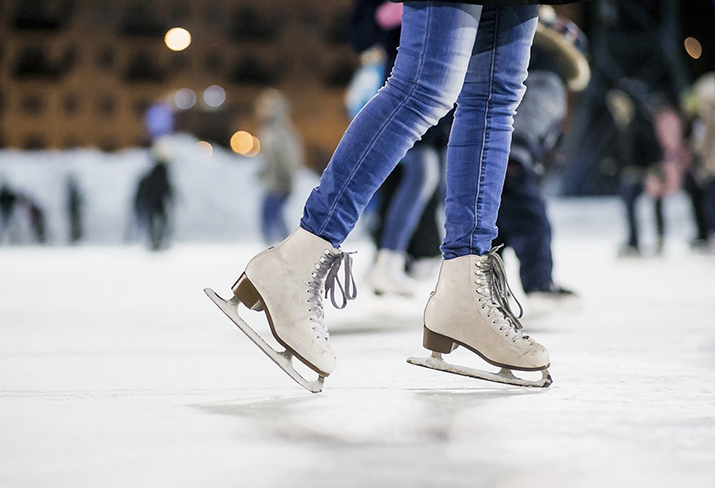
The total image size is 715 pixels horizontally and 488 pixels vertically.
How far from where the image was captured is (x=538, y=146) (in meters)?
3.35

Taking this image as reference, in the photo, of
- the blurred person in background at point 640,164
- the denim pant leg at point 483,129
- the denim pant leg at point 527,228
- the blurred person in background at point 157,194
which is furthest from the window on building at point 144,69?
the denim pant leg at point 483,129

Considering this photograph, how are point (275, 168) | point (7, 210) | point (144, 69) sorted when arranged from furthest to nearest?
1. point (144, 69)
2. point (7, 210)
3. point (275, 168)

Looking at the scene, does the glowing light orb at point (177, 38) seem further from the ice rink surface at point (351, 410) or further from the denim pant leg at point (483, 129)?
the denim pant leg at point (483, 129)

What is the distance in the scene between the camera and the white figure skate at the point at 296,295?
164 cm

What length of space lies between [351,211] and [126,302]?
2.35 meters

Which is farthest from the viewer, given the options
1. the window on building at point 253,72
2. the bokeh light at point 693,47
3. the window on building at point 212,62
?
the window on building at point 212,62

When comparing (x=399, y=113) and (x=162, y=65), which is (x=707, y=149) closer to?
(x=399, y=113)

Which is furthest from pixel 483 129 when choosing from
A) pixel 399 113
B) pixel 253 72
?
pixel 253 72

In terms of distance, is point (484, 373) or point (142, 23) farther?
point (142, 23)

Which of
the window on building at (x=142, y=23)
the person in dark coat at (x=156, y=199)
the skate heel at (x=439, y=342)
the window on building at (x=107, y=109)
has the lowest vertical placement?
the person in dark coat at (x=156, y=199)

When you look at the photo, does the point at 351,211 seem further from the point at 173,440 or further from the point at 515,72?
the point at 173,440

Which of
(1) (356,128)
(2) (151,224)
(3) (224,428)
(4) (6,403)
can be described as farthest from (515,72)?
(2) (151,224)

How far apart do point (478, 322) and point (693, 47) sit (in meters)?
15.8

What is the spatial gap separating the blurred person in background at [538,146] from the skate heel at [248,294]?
1.61 meters
